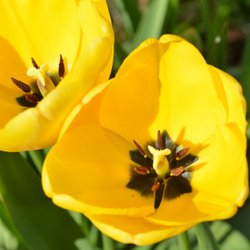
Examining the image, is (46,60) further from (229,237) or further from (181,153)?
(229,237)

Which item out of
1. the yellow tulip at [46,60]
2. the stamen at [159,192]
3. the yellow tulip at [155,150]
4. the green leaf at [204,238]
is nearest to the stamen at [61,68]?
the yellow tulip at [46,60]

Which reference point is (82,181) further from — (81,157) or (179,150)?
(179,150)

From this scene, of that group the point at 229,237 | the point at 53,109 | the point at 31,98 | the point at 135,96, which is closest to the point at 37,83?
the point at 31,98

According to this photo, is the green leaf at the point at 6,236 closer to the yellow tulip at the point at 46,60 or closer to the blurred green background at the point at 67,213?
→ the blurred green background at the point at 67,213

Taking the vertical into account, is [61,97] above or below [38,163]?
above

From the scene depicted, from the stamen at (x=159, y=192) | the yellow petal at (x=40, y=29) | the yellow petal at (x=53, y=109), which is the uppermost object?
the yellow petal at (x=53, y=109)

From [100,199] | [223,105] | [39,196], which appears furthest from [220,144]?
[39,196]
